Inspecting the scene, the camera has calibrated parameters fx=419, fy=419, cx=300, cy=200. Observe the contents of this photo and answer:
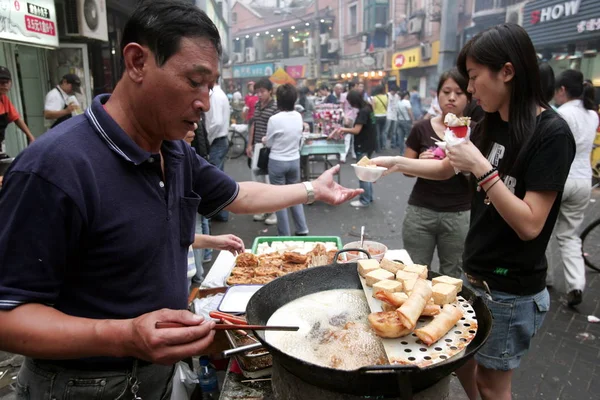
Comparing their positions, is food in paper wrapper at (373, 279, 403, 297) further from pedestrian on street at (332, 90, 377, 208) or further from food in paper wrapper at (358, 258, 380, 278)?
pedestrian on street at (332, 90, 377, 208)

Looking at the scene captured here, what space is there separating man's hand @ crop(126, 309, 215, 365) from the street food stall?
12 cm

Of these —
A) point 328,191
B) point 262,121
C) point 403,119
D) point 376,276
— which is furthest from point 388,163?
point 403,119

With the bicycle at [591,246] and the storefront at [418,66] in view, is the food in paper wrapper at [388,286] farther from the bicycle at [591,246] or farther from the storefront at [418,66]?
the storefront at [418,66]

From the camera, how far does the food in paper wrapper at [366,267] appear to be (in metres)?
1.96

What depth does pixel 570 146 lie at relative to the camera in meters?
1.97

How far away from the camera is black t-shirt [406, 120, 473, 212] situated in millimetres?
3656

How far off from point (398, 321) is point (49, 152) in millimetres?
1291

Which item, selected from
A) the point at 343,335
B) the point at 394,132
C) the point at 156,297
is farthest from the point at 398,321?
the point at 394,132

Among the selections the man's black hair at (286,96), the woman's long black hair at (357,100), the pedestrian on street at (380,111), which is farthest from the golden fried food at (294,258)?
the pedestrian on street at (380,111)

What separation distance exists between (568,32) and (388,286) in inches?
662

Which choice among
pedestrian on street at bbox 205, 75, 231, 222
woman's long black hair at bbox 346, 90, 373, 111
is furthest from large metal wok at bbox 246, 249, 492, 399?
woman's long black hair at bbox 346, 90, 373, 111

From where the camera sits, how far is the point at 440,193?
368 centimetres

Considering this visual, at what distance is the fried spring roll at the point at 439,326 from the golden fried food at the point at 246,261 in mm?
1676

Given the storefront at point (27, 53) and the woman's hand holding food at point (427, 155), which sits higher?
the storefront at point (27, 53)
